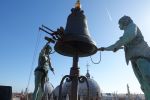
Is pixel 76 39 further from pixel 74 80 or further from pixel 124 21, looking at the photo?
pixel 124 21

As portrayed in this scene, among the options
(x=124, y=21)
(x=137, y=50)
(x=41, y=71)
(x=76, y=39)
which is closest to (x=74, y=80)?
(x=76, y=39)

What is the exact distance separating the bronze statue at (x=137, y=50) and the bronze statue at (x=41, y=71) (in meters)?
3.87

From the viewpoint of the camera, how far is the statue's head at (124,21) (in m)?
6.28

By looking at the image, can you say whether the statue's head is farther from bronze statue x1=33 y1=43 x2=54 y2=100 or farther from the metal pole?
bronze statue x1=33 y1=43 x2=54 y2=100

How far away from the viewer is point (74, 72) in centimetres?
545

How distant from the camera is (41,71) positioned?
29.8 feet

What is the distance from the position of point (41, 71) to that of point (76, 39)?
3740mm

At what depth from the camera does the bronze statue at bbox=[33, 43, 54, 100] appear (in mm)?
8834

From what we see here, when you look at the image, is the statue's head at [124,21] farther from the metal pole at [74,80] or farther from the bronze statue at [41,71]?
the bronze statue at [41,71]

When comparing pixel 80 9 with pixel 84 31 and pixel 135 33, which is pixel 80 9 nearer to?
pixel 84 31

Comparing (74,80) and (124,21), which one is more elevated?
(124,21)

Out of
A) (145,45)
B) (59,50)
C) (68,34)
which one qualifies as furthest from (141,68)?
(59,50)

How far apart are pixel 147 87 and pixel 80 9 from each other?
Result: 2645mm

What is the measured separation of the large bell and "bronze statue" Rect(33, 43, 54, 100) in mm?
2493
